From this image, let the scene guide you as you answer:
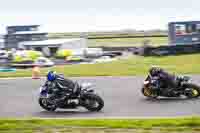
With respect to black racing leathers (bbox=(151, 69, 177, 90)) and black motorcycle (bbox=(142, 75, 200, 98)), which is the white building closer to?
black motorcycle (bbox=(142, 75, 200, 98))

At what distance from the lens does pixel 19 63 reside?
39.9 meters

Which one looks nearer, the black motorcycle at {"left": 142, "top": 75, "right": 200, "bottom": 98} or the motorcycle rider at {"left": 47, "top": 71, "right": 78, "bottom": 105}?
the motorcycle rider at {"left": 47, "top": 71, "right": 78, "bottom": 105}

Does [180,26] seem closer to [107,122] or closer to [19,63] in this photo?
[19,63]

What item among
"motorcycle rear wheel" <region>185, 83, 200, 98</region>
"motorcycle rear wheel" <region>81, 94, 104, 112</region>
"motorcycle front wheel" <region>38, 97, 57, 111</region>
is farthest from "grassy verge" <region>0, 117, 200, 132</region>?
"motorcycle rear wheel" <region>185, 83, 200, 98</region>

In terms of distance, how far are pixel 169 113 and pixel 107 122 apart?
2.39 m

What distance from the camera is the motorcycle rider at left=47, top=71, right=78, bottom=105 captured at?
43.8 feet

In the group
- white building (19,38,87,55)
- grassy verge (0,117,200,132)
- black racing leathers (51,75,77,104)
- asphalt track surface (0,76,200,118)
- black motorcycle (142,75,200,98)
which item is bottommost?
asphalt track surface (0,76,200,118)

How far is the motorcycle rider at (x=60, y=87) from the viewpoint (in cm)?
1334

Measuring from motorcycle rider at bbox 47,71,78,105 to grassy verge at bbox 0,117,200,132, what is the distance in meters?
2.30

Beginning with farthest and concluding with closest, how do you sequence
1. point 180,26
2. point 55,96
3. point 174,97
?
point 180,26
point 174,97
point 55,96

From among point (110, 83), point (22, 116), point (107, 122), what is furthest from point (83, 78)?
point (107, 122)

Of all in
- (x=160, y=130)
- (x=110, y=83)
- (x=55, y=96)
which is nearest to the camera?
(x=160, y=130)

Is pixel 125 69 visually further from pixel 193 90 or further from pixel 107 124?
pixel 107 124

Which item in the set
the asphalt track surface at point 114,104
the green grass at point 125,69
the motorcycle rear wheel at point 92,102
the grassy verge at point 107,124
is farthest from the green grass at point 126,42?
the grassy verge at point 107,124
